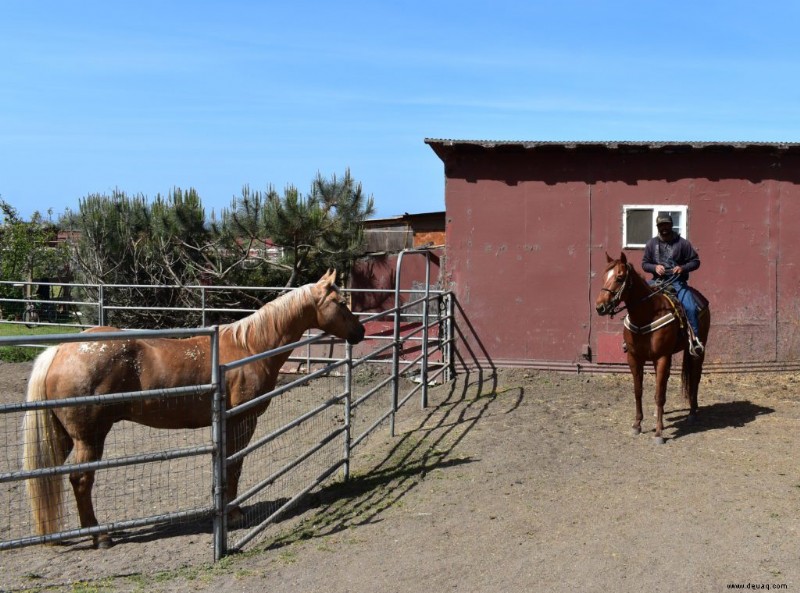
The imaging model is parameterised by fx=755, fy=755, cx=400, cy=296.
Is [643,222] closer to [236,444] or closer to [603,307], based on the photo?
[603,307]

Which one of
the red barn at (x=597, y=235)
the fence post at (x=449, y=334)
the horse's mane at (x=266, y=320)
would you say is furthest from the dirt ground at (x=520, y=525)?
the red barn at (x=597, y=235)

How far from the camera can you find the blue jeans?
7812 mm

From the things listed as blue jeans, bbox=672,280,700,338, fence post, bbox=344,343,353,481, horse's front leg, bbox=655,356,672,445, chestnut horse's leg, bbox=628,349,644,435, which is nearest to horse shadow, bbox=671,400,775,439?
horse's front leg, bbox=655,356,672,445

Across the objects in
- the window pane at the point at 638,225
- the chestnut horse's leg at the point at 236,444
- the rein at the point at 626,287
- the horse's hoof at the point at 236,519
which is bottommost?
the horse's hoof at the point at 236,519

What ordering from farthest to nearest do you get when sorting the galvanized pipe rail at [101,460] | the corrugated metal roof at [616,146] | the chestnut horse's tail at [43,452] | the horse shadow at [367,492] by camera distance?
the corrugated metal roof at [616,146]
the horse shadow at [367,492]
the chestnut horse's tail at [43,452]
the galvanized pipe rail at [101,460]

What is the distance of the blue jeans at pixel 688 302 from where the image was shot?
7.81 metres

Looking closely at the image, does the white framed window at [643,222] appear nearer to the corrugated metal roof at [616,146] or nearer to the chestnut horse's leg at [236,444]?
the corrugated metal roof at [616,146]

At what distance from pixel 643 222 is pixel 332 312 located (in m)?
6.13

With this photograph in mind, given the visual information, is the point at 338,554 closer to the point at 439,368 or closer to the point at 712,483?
the point at 712,483

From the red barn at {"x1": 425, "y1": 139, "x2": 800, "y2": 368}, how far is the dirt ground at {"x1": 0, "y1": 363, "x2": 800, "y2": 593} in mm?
2931

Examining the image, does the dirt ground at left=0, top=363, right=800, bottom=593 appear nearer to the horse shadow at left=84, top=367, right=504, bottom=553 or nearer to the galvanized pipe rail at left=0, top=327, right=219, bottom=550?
the horse shadow at left=84, top=367, right=504, bottom=553

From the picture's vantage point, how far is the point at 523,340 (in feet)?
35.6

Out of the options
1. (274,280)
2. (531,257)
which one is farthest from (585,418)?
(274,280)

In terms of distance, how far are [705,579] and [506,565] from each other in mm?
1043
